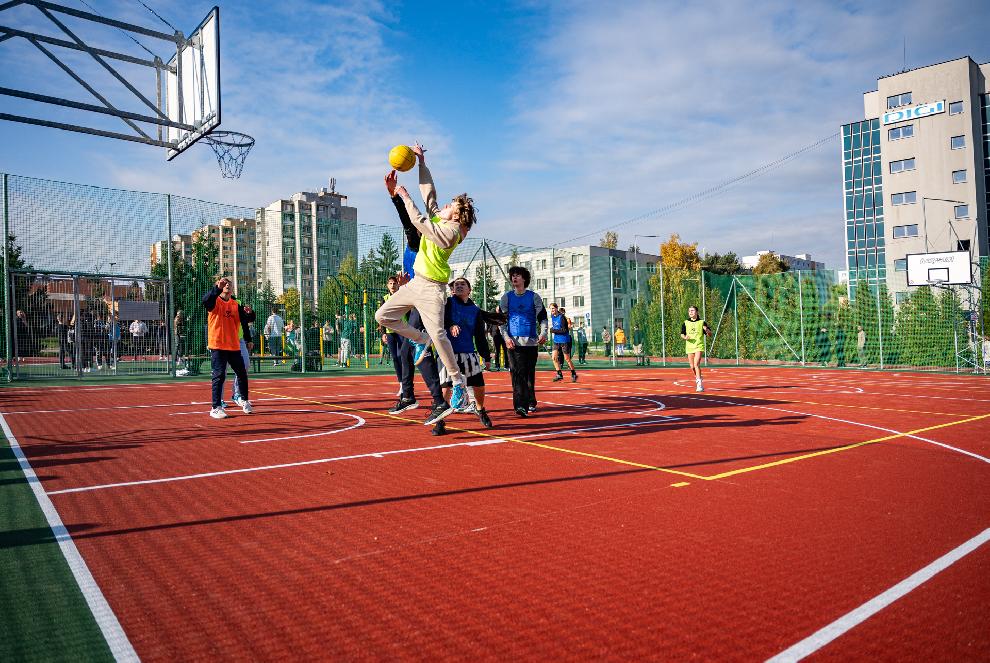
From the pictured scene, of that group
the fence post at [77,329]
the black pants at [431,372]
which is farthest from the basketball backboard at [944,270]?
the fence post at [77,329]

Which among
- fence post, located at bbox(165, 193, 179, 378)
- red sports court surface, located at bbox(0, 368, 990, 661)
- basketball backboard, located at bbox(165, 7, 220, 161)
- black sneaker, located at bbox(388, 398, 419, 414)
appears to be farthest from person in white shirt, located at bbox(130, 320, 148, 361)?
black sneaker, located at bbox(388, 398, 419, 414)

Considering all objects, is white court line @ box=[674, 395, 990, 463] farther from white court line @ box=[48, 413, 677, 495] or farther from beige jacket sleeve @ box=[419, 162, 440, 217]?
beige jacket sleeve @ box=[419, 162, 440, 217]

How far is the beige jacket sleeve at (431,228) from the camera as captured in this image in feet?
22.5

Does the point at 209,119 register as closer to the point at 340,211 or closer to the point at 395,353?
the point at 395,353

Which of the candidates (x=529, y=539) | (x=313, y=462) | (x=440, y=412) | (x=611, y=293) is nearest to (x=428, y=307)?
(x=440, y=412)

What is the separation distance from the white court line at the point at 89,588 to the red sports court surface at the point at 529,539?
0.13ft

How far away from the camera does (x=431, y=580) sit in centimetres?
335

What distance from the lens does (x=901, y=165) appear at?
5628 centimetres

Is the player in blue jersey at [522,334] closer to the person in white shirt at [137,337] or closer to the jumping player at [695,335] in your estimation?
the jumping player at [695,335]

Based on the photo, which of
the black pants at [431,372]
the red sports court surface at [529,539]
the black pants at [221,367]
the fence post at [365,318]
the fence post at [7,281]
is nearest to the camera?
the red sports court surface at [529,539]

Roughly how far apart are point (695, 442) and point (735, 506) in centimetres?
278

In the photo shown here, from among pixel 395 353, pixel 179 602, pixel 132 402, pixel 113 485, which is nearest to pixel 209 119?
pixel 132 402

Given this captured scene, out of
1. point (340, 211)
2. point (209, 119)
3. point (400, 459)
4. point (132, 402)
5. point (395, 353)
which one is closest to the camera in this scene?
point (400, 459)

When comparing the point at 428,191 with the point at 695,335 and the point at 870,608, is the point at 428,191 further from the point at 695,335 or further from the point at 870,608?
the point at 695,335
